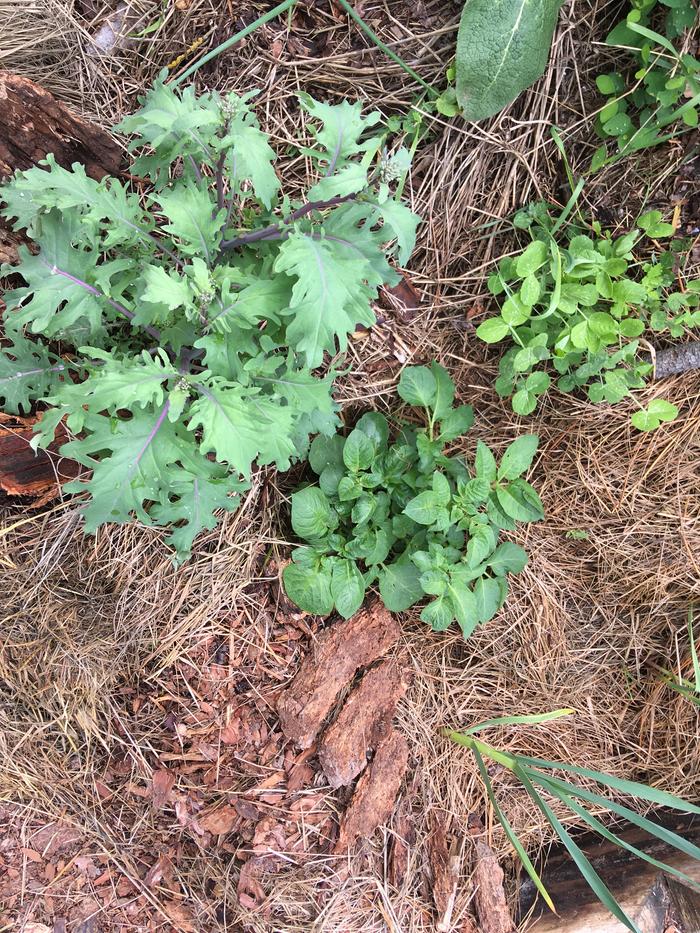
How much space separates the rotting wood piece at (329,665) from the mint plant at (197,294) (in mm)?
598

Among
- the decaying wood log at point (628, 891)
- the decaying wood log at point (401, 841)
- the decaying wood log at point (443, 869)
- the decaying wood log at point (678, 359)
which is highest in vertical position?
the decaying wood log at point (678, 359)

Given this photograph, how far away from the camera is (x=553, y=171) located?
1.93m

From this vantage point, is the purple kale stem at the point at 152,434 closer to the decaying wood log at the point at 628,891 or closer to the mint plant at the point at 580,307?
the mint plant at the point at 580,307

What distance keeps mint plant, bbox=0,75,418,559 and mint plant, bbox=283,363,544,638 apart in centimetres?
40

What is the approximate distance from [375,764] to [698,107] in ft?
7.01

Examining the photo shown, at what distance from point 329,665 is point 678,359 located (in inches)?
57.7

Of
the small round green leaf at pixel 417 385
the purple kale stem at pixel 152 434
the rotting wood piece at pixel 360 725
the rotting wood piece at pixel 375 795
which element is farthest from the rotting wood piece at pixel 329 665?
the purple kale stem at pixel 152 434

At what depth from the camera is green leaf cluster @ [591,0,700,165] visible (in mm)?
1700

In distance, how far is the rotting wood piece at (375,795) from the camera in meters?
1.87

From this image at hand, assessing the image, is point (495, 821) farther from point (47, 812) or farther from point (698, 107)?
point (698, 107)

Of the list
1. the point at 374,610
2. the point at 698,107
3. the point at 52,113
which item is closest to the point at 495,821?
the point at 374,610

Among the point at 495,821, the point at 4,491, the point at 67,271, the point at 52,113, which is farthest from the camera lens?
the point at 495,821

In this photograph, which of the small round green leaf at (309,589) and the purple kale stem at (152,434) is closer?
the purple kale stem at (152,434)

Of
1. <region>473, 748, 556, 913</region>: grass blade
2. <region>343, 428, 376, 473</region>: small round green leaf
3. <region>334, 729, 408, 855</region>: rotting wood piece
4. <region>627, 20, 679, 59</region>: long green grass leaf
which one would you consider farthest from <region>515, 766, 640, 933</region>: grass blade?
<region>627, 20, 679, 59</region>: long green grass leaf
